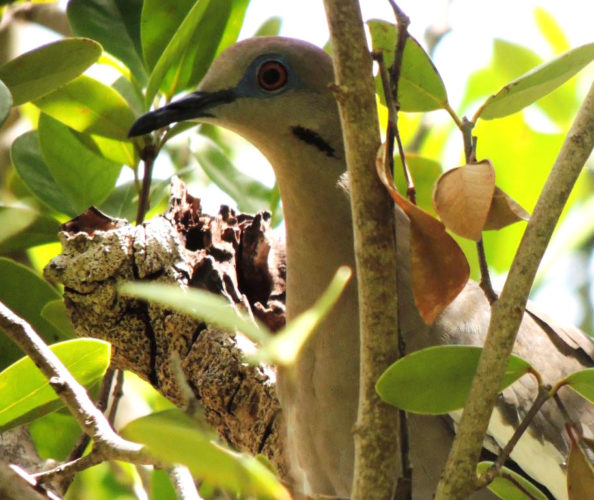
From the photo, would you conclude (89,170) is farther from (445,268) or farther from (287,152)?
(445,268)

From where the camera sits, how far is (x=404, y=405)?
4.50ft

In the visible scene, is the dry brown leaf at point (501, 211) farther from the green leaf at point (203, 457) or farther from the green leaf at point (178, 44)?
the green leaf at point (178, 44)

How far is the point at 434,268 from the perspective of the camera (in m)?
1.40

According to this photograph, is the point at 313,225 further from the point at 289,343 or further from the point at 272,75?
the point at 289,343

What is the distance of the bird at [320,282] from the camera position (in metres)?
2.17

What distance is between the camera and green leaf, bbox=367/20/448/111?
1687mm

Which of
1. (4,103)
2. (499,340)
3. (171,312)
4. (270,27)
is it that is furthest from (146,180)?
(499,340)

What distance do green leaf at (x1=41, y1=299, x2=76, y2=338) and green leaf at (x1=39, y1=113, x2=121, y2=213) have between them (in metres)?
0.31

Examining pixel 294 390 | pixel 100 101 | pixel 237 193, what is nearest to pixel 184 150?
pixel 237 193

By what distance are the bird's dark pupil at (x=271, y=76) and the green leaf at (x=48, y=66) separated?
0.48 m

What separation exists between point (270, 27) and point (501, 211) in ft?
5.62

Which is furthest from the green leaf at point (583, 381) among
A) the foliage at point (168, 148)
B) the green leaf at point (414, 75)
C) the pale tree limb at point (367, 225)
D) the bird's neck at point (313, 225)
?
the bird's neck at point (313, 225)

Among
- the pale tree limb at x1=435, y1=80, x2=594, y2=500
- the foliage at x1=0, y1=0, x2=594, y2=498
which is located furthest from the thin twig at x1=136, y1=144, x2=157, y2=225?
the pale tree limb at x1=435, y1=80, x2=594, y2=500

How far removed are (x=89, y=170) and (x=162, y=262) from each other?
1.27 ft
